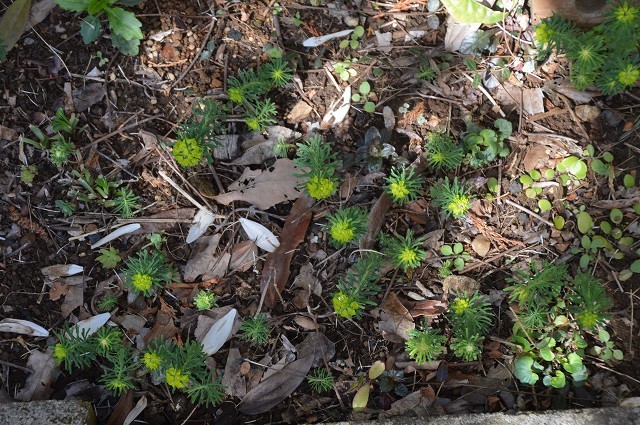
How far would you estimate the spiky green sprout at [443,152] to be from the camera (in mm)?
2996

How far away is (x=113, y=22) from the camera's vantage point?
327 cm

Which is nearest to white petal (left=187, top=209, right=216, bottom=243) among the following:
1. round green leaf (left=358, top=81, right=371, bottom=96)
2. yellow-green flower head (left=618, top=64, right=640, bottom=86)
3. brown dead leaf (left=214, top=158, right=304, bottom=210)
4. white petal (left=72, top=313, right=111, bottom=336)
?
brown dead leaf (left=214, top=158, right=304, bottom=210)

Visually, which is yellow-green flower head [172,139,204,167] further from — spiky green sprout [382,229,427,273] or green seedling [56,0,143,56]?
spiky green sprout [382,229,427,273]

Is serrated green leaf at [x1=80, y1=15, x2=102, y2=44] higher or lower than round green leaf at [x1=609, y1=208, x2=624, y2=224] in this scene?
higher

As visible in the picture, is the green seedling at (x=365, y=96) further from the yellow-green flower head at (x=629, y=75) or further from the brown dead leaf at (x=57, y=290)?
the brown dead leaf at (x=57, y=290)

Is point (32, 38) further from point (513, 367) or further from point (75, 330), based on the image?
point (513, 367)

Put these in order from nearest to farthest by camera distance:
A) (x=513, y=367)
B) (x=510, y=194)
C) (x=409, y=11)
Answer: (x=513, y=367) → (x=510, y=194) → (x=409, y=11)

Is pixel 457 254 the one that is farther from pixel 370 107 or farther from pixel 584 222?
pixel 370 107

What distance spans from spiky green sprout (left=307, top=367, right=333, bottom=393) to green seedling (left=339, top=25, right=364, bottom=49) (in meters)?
1.81

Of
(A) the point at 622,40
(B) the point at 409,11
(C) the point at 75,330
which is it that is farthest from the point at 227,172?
(A) the point at 622,40

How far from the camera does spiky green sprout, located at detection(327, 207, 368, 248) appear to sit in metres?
2.76

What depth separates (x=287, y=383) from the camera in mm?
2961

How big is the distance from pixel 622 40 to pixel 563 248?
1.12 m

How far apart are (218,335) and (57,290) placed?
0.94 metres
